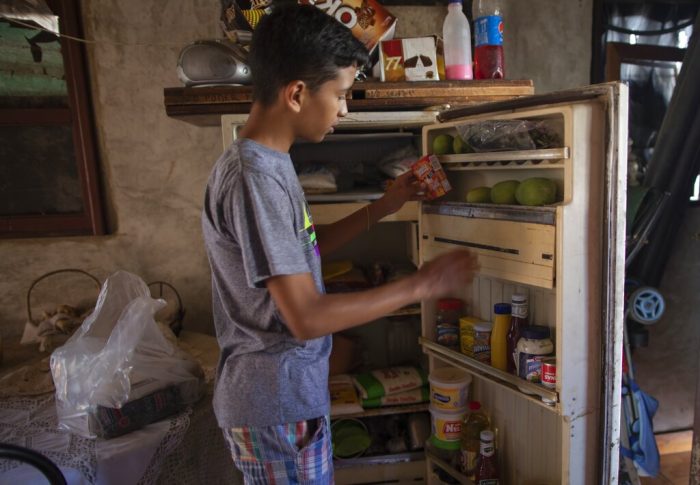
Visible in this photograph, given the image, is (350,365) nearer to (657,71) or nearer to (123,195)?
(123,195)

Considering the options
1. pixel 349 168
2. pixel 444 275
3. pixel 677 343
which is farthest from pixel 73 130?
pixel 677 343

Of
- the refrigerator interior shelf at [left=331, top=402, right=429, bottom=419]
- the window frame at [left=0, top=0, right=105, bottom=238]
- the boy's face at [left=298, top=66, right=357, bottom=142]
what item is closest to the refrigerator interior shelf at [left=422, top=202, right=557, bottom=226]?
the boy's face at [left=298, top=66, right=357, bottom=142]

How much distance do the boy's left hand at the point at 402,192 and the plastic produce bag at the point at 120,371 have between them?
0.76 meters

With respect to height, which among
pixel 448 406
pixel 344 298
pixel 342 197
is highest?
pixel 342 197

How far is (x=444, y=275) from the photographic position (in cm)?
94

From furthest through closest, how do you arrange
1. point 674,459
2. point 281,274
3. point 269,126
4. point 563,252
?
point 674,459 < point 563,252 < point 269,126 < point 281,274

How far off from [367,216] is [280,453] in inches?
25.9

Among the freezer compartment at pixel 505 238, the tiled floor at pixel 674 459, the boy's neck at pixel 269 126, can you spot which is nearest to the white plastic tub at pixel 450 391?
the freezer compartment at pixel 505 238

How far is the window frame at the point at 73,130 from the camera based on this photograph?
192cm

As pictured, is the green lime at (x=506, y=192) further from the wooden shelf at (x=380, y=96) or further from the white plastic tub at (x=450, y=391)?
the white plastic tub at (x=450, y=391)

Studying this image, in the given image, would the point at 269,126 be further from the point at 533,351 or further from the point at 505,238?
the point at 533,351

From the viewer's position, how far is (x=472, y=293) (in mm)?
1527

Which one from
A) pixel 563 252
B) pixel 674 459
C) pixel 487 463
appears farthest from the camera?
pixel 674 459

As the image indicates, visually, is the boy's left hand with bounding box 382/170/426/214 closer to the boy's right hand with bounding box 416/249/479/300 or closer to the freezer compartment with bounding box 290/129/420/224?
the freezer compartment with bounding box 290/129/420/224
